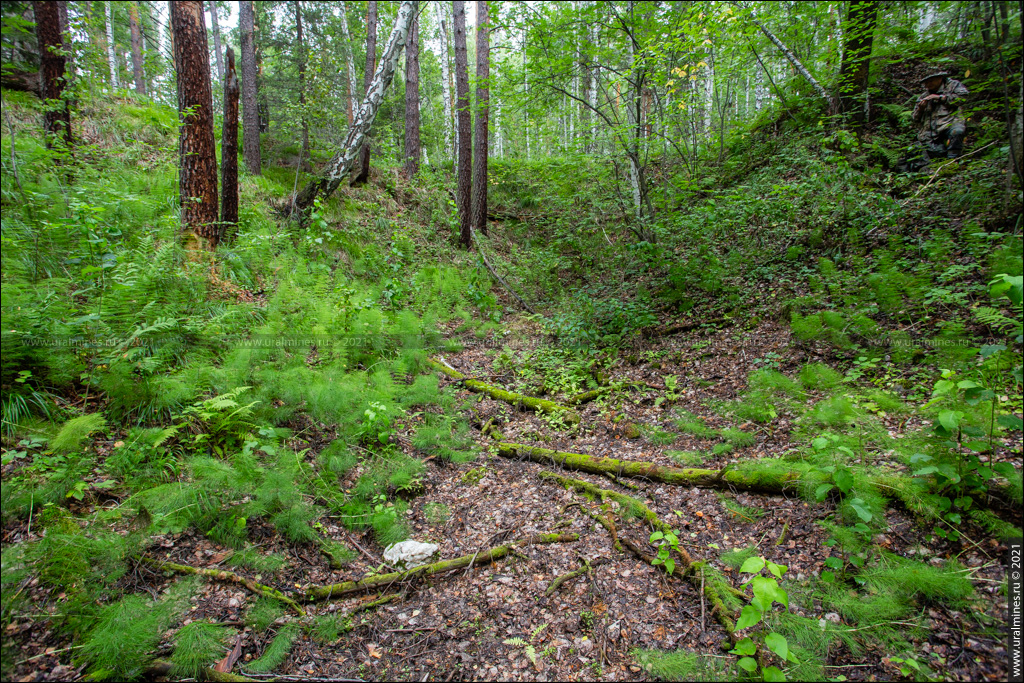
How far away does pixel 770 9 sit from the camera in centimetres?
856

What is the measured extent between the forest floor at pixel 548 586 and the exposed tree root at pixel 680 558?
2.1 inches

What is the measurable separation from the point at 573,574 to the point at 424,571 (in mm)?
1018

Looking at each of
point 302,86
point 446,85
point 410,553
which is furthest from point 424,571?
point 446,85

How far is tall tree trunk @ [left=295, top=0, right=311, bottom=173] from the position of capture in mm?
13891

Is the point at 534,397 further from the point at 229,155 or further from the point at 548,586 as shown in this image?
the point at 229,155

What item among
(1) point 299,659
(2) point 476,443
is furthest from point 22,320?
(2) point 476,443

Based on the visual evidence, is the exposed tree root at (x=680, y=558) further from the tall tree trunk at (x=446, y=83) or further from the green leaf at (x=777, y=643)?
the tall tree trunk at (x=446, y=83)

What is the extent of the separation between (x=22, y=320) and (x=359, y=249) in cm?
561

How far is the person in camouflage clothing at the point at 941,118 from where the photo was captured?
7348mm

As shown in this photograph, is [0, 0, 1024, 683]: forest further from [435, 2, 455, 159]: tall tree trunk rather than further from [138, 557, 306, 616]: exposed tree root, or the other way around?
[435, 2, 455, 159]: tall tree trunk

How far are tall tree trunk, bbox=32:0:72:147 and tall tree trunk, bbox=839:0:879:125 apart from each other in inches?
563

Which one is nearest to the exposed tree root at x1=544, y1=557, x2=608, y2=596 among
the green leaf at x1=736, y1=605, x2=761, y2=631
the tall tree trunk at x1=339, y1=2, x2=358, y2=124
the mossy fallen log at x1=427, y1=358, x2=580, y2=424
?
the green leaf at x1=736, y1=605, x2=761, y2=631

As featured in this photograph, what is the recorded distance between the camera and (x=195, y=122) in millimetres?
6035

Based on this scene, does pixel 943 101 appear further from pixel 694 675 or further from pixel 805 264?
pixel 694 675
